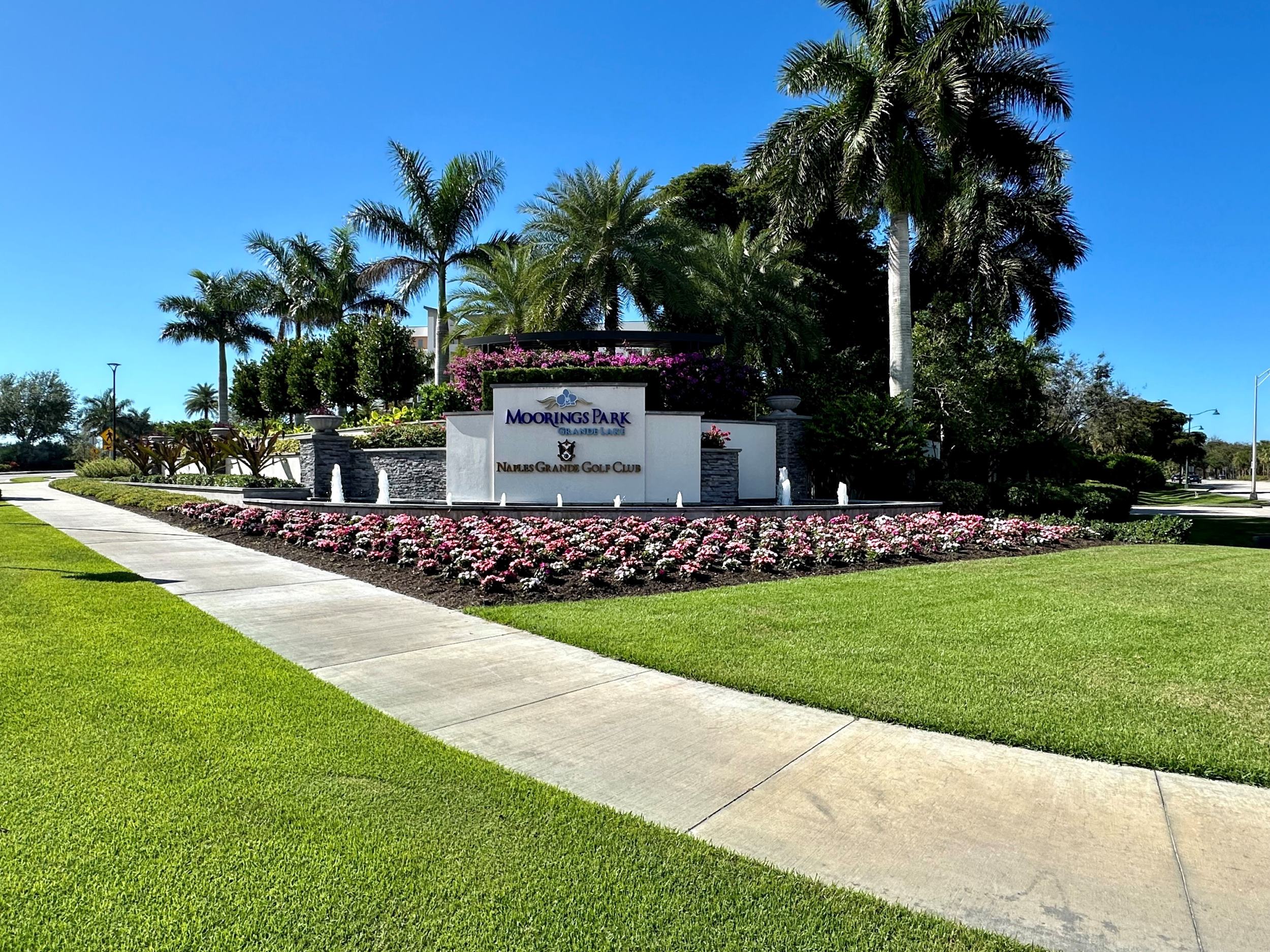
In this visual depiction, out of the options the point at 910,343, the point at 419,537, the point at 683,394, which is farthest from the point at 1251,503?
the point at 419,537

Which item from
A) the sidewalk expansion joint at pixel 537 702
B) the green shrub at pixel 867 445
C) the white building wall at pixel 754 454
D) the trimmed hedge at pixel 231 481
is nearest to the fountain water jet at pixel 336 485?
the trimmed hedge at pixel 231 481

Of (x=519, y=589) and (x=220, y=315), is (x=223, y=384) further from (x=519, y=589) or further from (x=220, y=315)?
(x=519, y=589)

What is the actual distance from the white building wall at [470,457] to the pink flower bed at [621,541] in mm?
3845

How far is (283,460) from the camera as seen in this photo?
2450cm

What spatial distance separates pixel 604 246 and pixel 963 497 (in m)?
13.7

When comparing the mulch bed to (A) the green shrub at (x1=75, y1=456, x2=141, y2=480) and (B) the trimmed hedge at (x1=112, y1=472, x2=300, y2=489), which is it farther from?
(A) the green shrub at (x1=75, y1=456, x2=141, y2=480)

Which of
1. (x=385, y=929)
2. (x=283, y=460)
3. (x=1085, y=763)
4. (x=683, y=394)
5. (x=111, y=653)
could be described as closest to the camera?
(x=385, y=929)

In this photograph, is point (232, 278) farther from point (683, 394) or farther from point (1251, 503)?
point (1251, 503)

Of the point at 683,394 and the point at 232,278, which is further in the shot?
the point at 232,278

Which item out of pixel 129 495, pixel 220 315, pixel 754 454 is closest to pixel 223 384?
pixel 220 315

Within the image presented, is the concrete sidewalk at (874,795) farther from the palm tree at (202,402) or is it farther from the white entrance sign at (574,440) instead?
the palm tree at (202,402)

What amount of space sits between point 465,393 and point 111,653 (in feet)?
54.0

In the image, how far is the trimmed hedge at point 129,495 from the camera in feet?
61.4

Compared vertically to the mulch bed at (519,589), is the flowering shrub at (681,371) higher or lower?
higher
